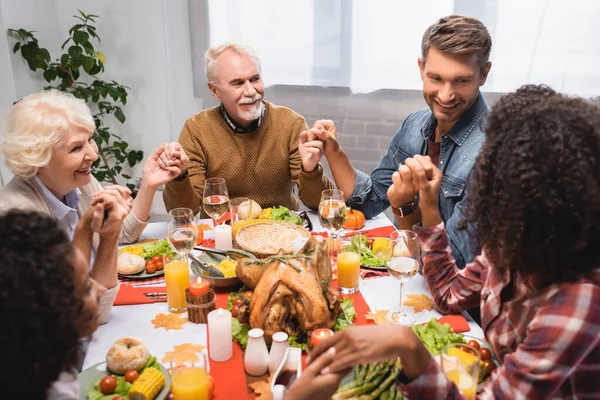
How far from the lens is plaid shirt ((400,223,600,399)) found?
0.97 m

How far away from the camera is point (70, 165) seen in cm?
178

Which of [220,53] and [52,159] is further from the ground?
[220,53]

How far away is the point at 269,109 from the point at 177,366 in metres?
1.81

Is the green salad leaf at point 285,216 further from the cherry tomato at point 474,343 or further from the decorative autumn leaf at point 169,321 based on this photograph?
the cherry tomato at point 474,343

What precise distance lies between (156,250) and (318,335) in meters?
0.84

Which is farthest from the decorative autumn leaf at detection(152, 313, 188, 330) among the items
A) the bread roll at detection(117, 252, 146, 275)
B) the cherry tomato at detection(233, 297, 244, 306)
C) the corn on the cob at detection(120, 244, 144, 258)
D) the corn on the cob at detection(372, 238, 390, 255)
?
the corn on the cob at detection(372, 238, 390, 255)

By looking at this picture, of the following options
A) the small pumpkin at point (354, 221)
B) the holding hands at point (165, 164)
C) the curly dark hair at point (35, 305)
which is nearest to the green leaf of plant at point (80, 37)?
the holding hands at point (165, 164)

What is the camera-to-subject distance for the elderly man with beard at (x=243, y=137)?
2584mm

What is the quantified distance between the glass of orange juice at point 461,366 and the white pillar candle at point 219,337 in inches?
21.1

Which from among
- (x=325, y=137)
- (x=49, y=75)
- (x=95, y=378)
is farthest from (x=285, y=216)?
(x=49, y=75)

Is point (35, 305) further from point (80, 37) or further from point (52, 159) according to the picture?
point (80, 37)

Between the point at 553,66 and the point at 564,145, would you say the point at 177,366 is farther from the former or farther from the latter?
the point at 553,66

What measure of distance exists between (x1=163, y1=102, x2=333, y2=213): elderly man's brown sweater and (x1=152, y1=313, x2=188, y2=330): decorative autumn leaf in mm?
1132

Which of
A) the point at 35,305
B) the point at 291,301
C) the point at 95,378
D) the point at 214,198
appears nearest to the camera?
the point at 35,305
